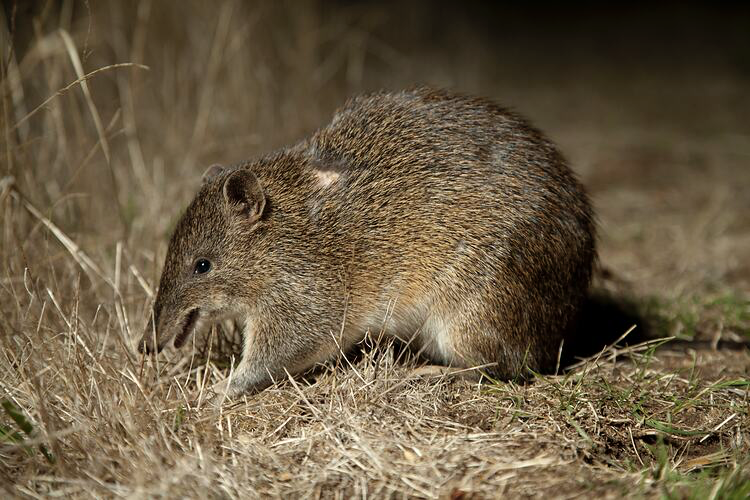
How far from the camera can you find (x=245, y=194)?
3922mm

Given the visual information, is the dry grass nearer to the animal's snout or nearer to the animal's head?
the animal's snout

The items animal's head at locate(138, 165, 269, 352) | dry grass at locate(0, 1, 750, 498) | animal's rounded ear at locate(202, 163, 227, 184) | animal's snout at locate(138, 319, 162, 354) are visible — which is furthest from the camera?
animal's rounded ear at locate(202, 163, 227, 184)

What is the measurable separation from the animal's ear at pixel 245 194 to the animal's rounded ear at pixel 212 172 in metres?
0.35

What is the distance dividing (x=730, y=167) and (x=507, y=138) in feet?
18.9

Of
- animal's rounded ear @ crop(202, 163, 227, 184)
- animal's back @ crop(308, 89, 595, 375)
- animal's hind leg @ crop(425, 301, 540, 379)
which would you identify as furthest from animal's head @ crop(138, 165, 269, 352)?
animal's hind leg @ crop(425, 301, 540, 379)

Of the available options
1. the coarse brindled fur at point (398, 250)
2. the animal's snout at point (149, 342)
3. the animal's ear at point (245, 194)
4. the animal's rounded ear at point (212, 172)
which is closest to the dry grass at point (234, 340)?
the animal's snout at point (149, 342)

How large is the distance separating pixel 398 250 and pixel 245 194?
89 cm

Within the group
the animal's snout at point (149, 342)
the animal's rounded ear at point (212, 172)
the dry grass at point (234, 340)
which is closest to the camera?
the dry grass at point (234, 340)

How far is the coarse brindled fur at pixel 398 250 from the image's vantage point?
391 cm

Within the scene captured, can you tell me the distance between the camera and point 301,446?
3.28 metres

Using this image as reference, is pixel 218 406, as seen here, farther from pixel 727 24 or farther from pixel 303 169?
pixel 727 24

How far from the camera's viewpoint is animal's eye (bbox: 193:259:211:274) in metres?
3.92

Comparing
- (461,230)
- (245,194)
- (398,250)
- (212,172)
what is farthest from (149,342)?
(461,230)

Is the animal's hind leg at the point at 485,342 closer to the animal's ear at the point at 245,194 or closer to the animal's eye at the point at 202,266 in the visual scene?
the animal's ear at the point at 245,194
